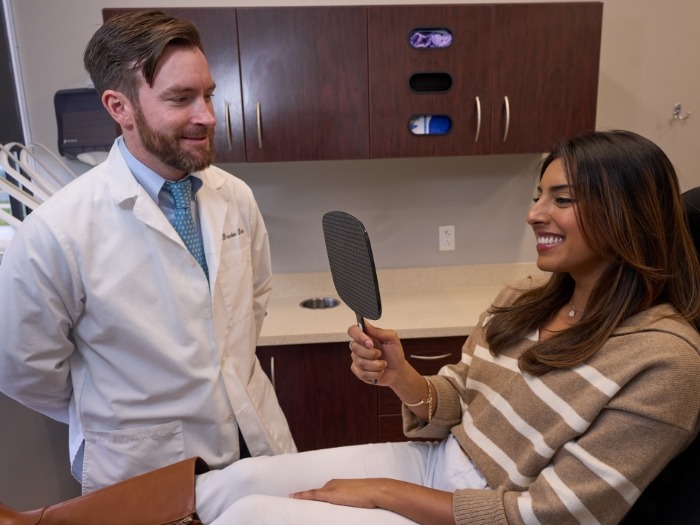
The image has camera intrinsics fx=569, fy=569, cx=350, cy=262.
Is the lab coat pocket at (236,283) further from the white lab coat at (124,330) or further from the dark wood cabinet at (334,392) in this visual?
the dark wood cabinet at (334,392)

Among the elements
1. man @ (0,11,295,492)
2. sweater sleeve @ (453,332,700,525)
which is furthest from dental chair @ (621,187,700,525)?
man @ (0,11,295,492)

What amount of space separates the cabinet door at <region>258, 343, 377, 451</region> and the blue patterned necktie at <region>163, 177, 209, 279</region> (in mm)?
762

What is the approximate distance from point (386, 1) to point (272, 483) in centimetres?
190

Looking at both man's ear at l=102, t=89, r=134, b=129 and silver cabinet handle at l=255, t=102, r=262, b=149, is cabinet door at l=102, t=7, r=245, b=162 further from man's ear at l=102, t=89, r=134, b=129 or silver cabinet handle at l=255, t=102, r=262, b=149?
man's ear at l=102, t=89, r=134, b=129

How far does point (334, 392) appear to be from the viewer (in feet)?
6.93

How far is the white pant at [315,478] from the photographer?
3.52ft

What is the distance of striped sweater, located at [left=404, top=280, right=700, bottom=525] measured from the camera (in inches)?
36.8

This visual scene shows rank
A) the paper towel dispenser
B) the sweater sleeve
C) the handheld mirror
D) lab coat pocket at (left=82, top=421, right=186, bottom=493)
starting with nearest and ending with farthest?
the sweater sleeve
the handheld mirror
lab coat pocket at (left=82, top=421, right=186, bottom=493)
the paper towel dispenser

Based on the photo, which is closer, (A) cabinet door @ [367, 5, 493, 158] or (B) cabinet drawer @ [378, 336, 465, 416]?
(A) cabinet door @ [367, 5, 493, 158]

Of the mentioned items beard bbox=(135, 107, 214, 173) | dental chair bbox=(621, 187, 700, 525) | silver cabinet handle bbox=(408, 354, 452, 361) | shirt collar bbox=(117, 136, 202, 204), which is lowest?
silver cabinet handle bbox=(408, 354, 452, 361)

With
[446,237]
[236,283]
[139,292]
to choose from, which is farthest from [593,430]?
[446,237]

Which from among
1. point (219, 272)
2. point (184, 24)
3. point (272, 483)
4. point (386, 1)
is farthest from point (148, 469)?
point (386, 1)

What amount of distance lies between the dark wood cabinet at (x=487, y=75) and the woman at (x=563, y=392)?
942mm

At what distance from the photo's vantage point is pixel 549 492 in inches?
39.3
